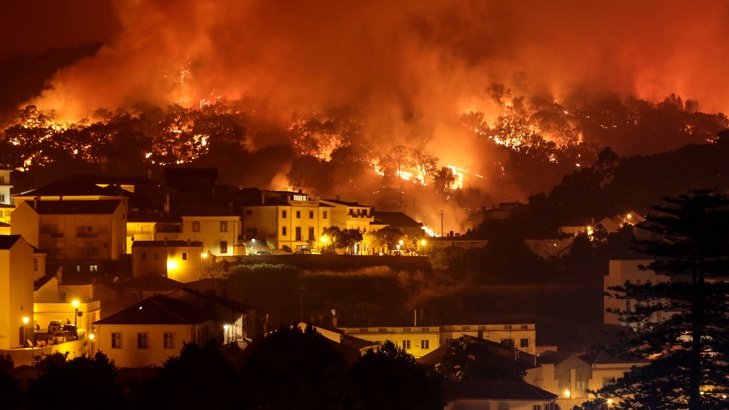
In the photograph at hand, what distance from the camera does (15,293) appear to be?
5219cm

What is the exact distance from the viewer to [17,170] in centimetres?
8606

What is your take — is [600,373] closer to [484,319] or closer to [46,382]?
[484,319]

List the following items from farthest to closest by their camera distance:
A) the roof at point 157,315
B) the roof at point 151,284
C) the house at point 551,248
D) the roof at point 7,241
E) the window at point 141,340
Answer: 1. the house at point 551,248
2. the roof at point 151,284
3. the roof at point 7,241
4. the roof at point 157,315
5. the window at point 141,340

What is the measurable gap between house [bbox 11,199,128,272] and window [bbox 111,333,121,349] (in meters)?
16.1

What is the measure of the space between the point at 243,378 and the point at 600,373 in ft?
84.4

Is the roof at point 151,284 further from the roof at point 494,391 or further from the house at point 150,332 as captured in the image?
the roof at point 494,391

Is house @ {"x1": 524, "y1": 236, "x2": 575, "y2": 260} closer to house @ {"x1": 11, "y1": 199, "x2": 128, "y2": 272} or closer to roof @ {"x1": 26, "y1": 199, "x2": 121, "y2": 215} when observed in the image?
roof @ {"x1": 26, "y1": 199, "x2": 121, "y2": 215}

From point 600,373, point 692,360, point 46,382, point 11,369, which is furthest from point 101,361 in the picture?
point 600,373

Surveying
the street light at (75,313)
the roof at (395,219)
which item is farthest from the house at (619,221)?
the street light at (75,313)

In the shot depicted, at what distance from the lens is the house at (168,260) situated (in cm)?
6526

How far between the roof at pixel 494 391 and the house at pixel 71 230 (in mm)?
19571

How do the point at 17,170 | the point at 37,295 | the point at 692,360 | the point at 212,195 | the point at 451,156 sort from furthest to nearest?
the point at 451,156 → the point at 17,170 → the point at 212,195 → the point at 37,295 → the point at 692,360

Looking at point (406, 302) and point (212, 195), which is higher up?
point (212, 195)

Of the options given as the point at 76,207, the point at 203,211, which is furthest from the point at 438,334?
the point at 76,207
